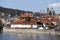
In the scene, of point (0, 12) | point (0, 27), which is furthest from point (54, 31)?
point (0, 12)

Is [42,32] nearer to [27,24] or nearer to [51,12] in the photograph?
[27,24]

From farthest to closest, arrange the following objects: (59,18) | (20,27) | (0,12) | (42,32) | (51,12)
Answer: (0,12) < (51,12) < (59,18) < (20,27) < (42,32)

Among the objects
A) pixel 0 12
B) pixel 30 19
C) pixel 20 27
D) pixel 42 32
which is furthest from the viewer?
pixel 0 12

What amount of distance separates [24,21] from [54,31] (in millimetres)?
14706

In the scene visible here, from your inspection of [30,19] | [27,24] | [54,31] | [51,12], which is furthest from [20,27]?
[51,12]

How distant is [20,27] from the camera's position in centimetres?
7188

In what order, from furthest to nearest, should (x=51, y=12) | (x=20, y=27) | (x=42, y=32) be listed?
(x=51, y=12)
(x=20, y=27)
(x=42, y=32)

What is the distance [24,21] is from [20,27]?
12.0 feet

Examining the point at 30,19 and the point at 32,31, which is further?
the point at 30,19

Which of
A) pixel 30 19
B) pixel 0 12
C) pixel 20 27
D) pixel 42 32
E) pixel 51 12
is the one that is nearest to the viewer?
pixel 42 32

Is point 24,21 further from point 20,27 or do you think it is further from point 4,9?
point 4,9

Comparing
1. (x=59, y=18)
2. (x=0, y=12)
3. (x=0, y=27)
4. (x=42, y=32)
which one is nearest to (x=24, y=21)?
(x=0, y=27)

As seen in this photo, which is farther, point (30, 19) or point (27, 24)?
point (30, 19)

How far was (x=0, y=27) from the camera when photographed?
261 feet
